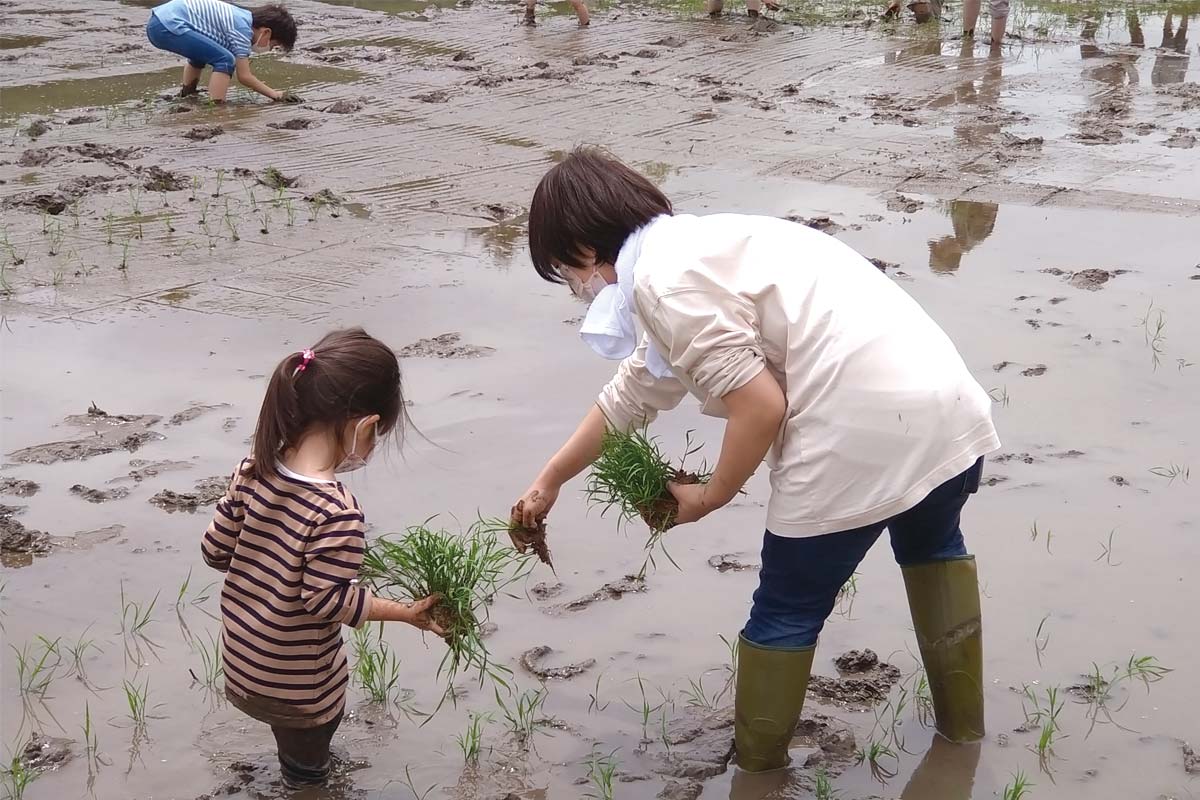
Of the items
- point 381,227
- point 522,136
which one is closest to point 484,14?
point 522,136

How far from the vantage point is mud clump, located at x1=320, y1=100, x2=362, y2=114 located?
31.2 ft

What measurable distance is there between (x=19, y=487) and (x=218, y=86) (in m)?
5.85

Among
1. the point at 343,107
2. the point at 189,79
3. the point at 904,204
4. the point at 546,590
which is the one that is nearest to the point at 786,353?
the point at 546,590

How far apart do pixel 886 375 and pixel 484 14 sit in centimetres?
1187

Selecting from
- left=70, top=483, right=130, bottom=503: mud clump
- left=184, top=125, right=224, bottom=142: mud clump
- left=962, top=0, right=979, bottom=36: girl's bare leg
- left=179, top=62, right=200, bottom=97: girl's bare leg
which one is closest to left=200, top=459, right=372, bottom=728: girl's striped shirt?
left=70, top=483, right=130, bottom=503: mud clump

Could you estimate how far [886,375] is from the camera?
2652mm

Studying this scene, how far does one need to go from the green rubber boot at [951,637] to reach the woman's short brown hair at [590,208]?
1059 millimetres

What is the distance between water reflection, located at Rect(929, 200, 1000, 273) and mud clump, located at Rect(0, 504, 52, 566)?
164 inches

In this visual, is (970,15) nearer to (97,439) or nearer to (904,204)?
(904,204)

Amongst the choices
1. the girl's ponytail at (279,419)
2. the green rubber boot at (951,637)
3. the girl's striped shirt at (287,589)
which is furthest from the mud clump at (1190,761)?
the girl's ponytail at (279,419)

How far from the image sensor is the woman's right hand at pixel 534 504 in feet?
10.1

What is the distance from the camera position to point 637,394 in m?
3.03

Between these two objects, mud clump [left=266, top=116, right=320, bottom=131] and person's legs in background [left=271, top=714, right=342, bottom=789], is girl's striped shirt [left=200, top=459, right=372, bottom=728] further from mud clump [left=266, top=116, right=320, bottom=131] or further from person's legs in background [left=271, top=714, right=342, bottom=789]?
mud clump [left=266, top=116, right=320, bottom=131]

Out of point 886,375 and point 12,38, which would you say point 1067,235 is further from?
point 12,38
